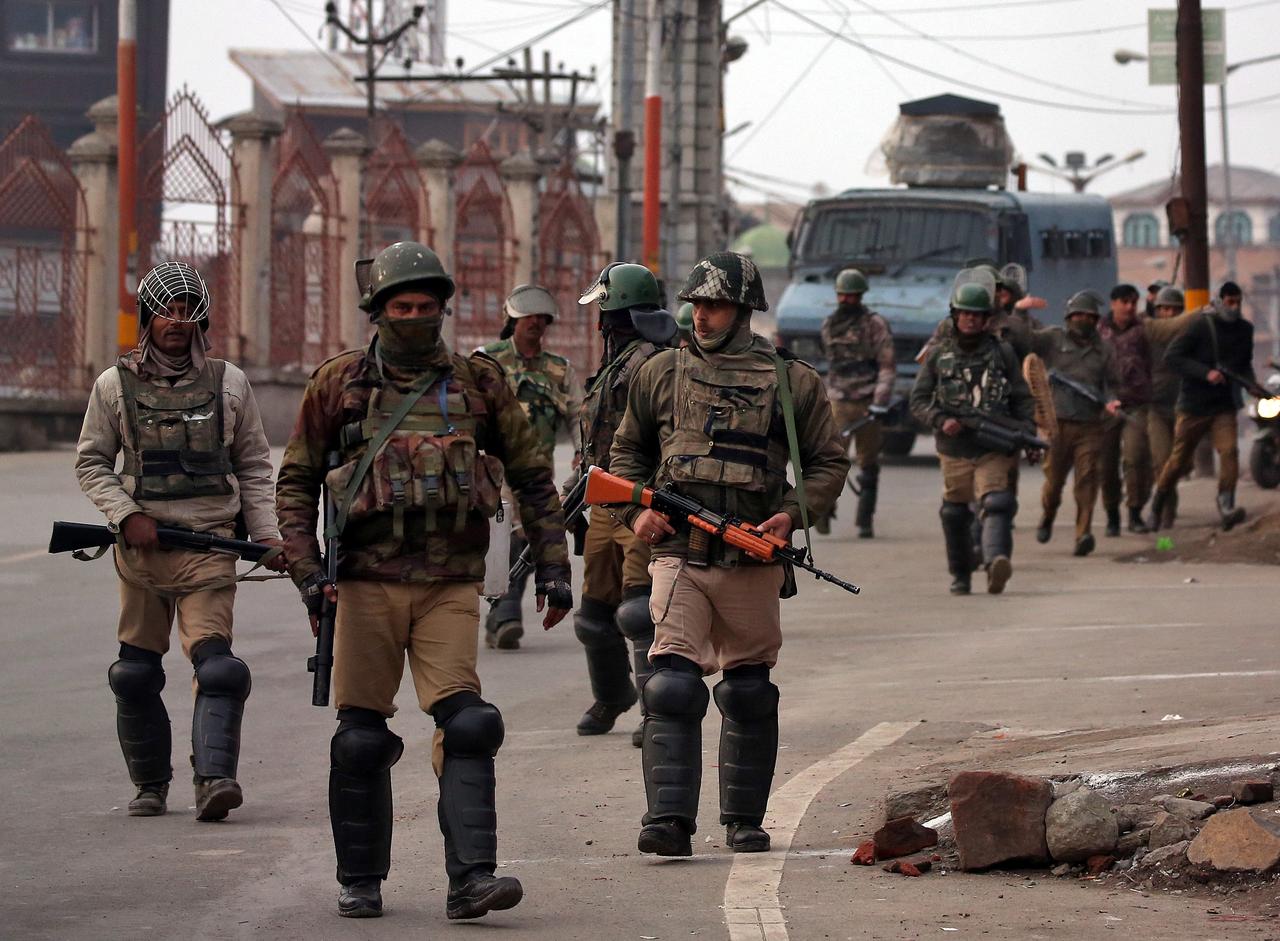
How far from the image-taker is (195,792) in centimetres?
750

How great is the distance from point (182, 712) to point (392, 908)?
3831 millimetres

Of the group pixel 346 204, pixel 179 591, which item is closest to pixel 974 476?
pixel 179 591

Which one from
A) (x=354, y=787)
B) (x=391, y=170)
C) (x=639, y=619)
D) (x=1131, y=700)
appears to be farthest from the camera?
(x=391, y=170)

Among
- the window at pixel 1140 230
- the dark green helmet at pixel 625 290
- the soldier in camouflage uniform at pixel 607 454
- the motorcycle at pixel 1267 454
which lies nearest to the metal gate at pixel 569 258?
the motorcycle at pixel 1267 454

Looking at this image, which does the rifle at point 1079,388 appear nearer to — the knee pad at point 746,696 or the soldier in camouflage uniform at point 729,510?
the soldier in camouflage uniform at point 729,510

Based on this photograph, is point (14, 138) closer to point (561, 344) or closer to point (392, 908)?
point (561, 344)

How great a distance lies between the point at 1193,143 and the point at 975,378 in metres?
10.5

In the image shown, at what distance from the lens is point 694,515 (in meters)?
6.64

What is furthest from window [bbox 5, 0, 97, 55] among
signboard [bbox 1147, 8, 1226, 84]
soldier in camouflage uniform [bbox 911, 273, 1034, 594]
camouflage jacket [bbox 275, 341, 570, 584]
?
camouflage jacket [bbox 275, 341, 570, 584]

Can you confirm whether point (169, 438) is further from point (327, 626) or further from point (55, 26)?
point (55, 26)

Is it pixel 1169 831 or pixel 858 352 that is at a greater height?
pixel 858 352

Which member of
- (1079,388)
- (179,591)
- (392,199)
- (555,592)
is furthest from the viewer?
(392,199)

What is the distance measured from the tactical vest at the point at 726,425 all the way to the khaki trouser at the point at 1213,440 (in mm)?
10882

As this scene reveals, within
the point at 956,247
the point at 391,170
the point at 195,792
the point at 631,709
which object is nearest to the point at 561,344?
the point at 391,170
